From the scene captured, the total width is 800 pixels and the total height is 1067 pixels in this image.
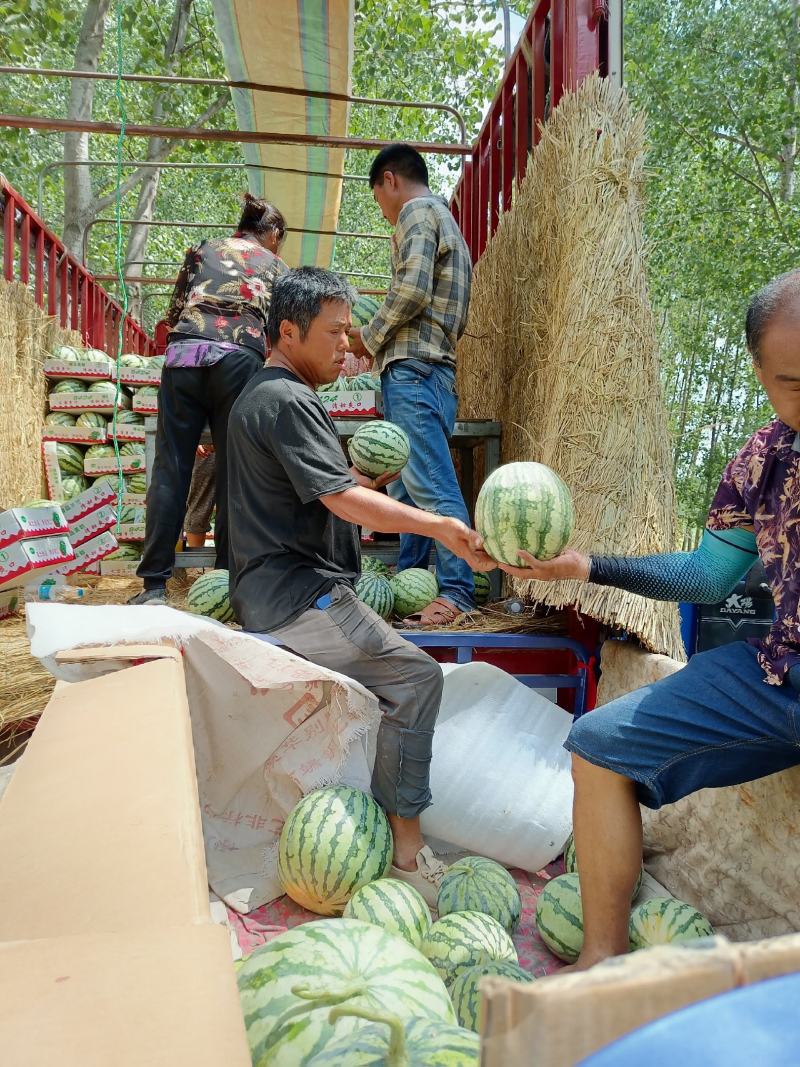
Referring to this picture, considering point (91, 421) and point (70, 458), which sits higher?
point (91, 421)

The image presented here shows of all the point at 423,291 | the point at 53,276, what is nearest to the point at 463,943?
the point at 423,291

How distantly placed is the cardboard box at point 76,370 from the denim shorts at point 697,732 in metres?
8.03

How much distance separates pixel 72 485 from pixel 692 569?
25.8ft

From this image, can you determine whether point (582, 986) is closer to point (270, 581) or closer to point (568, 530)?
point (568, 530)

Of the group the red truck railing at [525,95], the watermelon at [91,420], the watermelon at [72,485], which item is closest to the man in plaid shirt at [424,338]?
the red truck railing at [525,95]

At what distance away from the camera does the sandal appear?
155 inches

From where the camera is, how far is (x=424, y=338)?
14.3ft

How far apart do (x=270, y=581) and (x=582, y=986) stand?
2504 mm

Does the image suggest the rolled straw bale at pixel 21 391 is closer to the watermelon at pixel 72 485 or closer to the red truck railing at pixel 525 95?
the watermelon at pixel 72 485

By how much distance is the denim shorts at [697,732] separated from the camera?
2.07 metres

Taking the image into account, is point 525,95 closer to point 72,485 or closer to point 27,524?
point 27,524

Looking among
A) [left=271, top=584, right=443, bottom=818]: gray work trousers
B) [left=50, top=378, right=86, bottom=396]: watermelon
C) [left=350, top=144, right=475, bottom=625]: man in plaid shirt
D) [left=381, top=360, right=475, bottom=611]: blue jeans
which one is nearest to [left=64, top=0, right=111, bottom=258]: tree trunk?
[left=50, top=378, right=86, bottom=396]: watermelon

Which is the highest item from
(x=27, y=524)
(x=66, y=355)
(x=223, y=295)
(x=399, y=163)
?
(x=399, y=163)

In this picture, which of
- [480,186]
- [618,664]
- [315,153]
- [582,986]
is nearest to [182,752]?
[582,986]
